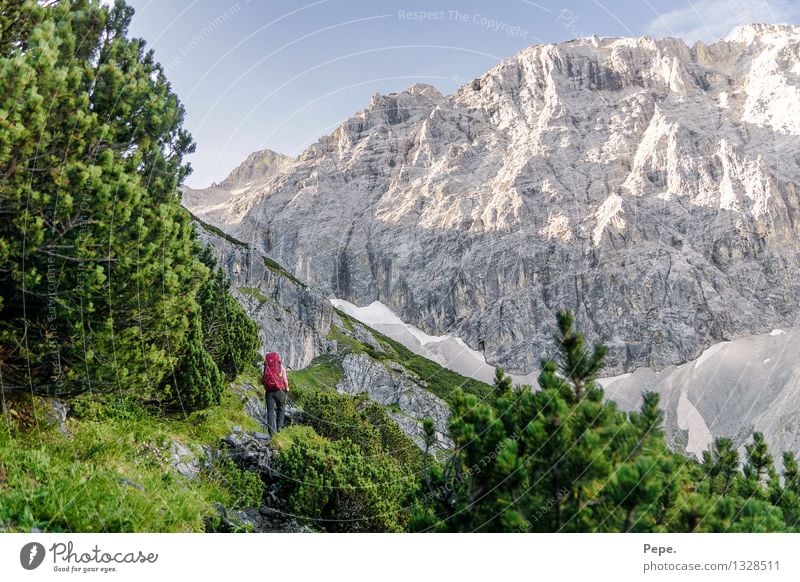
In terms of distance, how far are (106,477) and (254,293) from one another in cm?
11853

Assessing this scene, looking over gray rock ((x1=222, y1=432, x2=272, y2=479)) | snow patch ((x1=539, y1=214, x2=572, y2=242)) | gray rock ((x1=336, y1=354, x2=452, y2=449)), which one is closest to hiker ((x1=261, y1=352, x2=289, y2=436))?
gray rock ((x1=222, y1=432, x2=272, y2=479))

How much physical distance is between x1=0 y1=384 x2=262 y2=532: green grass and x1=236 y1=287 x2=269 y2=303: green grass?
109 m

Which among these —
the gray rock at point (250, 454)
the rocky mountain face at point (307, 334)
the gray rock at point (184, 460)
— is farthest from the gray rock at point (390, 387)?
the gray rock at point (184, 460)

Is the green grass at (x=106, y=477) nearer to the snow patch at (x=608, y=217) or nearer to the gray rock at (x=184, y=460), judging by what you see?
the gray rock at (x=184, y=460)

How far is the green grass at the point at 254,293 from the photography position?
118 meters

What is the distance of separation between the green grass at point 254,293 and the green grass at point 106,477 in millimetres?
109336

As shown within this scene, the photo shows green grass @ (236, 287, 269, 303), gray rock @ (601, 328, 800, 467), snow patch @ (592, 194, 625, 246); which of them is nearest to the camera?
green grass @ (236, 287, 269, 303)

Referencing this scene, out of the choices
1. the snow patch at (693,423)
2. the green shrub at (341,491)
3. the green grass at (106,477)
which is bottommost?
the snow patch at (693,423)

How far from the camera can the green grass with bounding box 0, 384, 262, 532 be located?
5.75 m

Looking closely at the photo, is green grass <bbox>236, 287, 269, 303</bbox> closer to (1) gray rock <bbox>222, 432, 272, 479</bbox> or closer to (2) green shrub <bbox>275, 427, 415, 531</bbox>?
(1) gray rock <bbox>222, 432, 272, 479</bbox>

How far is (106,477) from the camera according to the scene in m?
6.63

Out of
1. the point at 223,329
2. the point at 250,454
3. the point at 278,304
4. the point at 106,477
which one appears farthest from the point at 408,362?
the point at 106,477

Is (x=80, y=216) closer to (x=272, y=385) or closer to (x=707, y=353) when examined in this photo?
(x=272, y=385)
